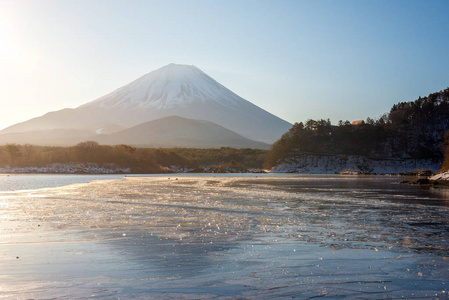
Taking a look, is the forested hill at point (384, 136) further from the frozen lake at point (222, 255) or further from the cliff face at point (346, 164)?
the frozen lake at point (222, 255)

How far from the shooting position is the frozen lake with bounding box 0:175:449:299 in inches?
218

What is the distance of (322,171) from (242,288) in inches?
3273

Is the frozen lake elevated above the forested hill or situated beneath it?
situated beneath

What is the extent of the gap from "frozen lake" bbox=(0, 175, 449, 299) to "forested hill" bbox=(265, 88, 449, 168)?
79931 millimetres

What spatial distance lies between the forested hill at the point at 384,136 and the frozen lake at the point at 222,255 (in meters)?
79.9

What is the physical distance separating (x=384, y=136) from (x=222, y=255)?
9392 cm

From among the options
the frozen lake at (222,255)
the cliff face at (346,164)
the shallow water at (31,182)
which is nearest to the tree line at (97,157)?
the cliff face at (346,164)

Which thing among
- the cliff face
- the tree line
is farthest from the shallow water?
the cliff face

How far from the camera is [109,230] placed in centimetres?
1014

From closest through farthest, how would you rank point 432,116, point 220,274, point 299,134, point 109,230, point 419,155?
point 220,274 → point 109,230 → point 419,155 → point 432,116 → point 299,134

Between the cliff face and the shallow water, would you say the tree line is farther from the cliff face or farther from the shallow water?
the shallow water

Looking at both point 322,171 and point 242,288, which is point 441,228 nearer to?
point 242,288

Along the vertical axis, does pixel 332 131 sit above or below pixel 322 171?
above

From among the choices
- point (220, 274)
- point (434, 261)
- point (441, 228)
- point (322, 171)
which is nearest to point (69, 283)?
point (220, 274)
